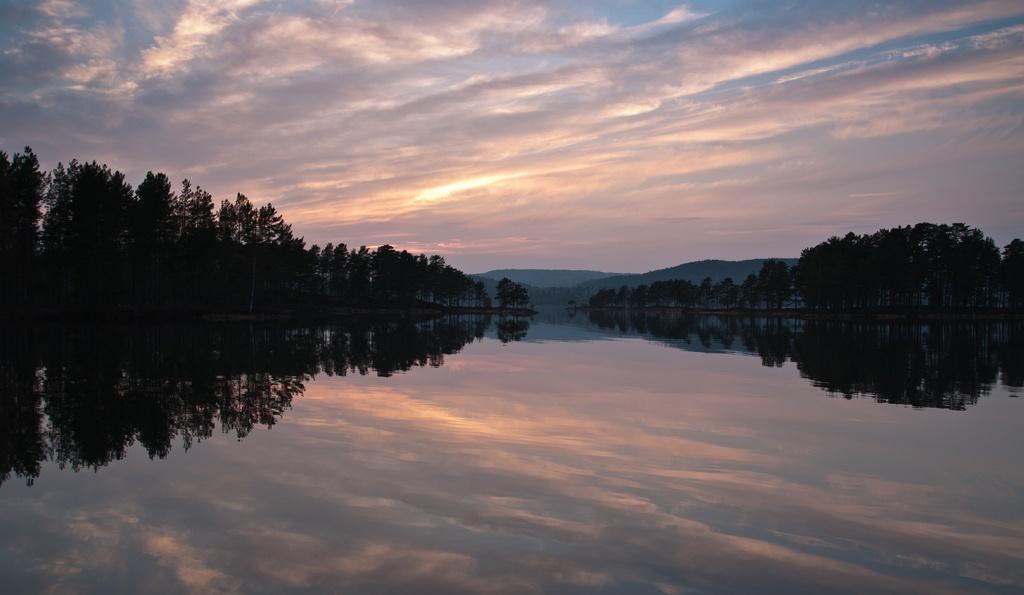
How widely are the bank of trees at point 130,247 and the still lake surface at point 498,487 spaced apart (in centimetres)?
5446

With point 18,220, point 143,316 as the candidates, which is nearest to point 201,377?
point 143,316

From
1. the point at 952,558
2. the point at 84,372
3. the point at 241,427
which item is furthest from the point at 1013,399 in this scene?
the point at 84,372

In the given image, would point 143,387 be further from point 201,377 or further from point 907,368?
point 907,368

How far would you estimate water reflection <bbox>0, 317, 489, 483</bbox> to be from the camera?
49.2 ft

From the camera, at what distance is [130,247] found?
78375mm

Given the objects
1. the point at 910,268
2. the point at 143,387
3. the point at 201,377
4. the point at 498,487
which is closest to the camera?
the point at 498,487

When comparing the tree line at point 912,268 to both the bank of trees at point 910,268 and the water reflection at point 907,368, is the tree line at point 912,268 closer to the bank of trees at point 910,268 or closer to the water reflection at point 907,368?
the bank of trees at point 910,268

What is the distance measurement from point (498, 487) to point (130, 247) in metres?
80.8

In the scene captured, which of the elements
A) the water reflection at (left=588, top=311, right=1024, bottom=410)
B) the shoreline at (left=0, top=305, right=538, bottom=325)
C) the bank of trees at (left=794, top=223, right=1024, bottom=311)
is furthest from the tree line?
the shoreline at (left=0, top=305, right=538, bottom=325)

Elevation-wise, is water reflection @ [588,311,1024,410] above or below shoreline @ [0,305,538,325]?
below

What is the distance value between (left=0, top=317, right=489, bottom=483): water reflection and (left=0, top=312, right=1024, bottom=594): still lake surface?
157 mm

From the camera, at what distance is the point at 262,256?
98.0m

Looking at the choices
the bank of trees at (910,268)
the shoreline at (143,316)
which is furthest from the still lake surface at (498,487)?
the bank of trees at (910,268)

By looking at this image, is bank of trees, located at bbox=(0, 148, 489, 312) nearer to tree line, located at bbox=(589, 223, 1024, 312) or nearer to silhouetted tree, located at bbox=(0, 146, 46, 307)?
silhouetted tree, located at bbox=(0, 146, 46, 307)
